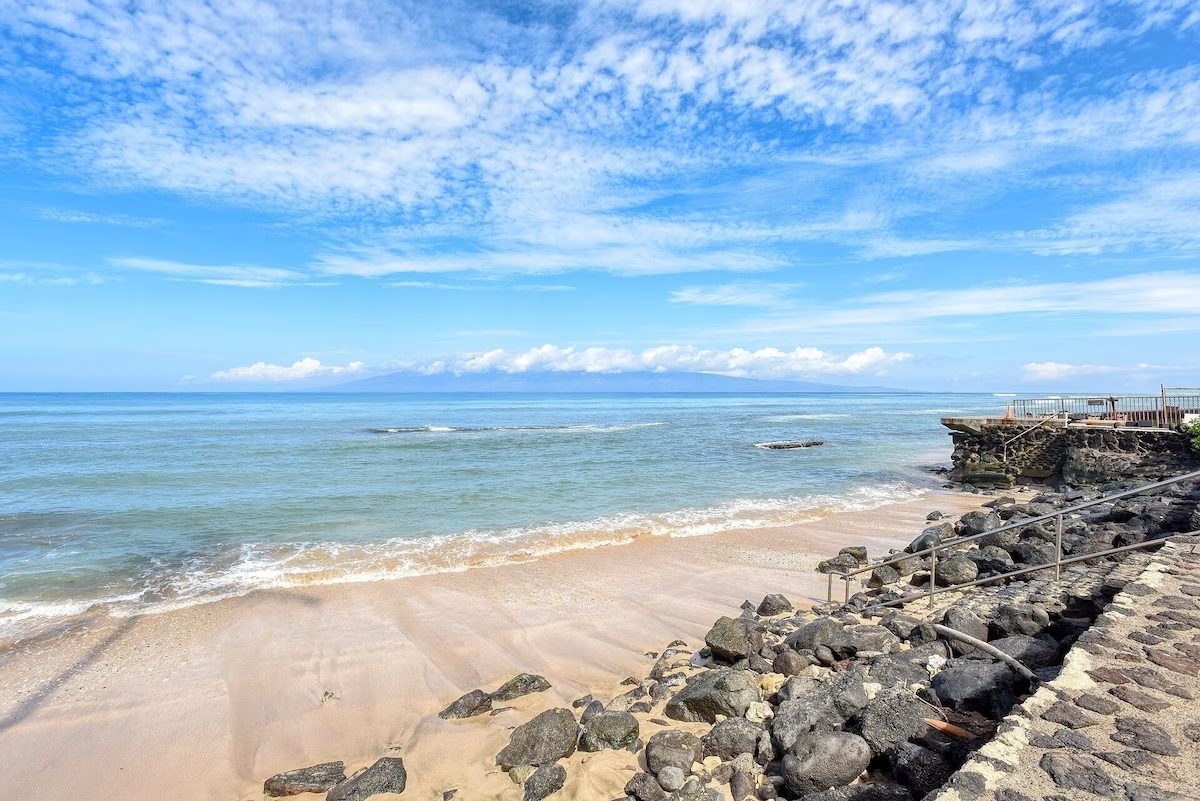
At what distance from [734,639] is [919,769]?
392cm

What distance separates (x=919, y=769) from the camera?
464cm

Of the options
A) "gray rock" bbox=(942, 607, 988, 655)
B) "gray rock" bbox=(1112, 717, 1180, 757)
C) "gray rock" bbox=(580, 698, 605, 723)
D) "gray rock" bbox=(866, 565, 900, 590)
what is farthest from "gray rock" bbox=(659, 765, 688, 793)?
"gray rock" bbox=(866, 565, 900, 590)

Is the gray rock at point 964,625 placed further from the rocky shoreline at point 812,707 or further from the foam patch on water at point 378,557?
the foam patch on water at point 378,557

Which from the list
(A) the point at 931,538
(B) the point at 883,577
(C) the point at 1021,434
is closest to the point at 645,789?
(B) the point at 883,577

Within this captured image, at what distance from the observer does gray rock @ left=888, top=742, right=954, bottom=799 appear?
4.52 metres

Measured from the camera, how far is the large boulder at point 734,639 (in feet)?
27.4

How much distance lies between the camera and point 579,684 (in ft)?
27.5

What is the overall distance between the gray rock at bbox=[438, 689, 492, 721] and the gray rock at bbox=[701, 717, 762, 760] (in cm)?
292

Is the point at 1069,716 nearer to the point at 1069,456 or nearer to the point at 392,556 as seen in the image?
the point at 392,556

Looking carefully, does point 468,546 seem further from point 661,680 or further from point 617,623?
point 661,680

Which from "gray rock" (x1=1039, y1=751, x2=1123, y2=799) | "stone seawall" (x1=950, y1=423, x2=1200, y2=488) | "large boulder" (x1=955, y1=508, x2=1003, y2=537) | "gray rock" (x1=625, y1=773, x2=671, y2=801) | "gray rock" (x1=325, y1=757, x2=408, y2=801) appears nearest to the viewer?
"gray rock" (x1=1039, y1=751, x2=1123, y2=799)

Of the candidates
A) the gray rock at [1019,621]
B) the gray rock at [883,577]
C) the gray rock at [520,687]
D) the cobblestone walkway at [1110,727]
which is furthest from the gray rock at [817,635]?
the gray rock at [883,577]

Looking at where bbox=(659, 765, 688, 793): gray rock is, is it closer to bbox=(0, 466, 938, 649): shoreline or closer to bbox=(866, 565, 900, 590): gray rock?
bbox=(866, 565, 900, 590): gray rock

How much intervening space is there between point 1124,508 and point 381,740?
14.7m
